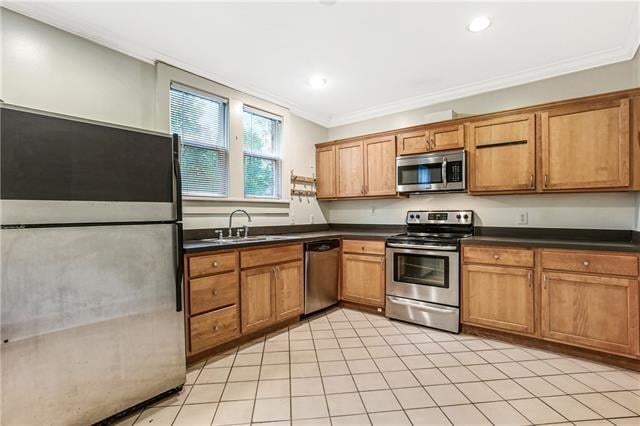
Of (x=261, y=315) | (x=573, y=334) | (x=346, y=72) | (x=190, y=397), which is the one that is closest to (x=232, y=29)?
(x=346, y=72)

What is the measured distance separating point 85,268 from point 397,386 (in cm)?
211

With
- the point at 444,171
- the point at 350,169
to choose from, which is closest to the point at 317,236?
the point at 350,169

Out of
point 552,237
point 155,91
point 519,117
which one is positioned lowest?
point 552,237

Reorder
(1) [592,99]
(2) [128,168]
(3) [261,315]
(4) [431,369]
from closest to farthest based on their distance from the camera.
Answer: (2) [128,168] → (4) [431,369] → (1) [592,99] → (3) [261,315]

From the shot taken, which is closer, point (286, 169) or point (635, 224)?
point (635, 224)

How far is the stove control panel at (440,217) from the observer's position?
356 centimetres

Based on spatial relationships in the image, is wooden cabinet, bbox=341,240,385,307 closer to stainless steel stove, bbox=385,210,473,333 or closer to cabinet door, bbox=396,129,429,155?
stainless steel stove, bbox=385,210,473,333

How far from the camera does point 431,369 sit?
2377 mm

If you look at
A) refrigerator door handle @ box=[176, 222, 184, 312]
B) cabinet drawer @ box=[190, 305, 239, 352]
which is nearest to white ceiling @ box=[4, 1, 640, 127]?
refrigerator door handle @ box=[176, 222, 184, 312]

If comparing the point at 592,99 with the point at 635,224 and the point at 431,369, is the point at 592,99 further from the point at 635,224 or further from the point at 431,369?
the point at 431,369

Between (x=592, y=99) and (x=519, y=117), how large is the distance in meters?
0.54

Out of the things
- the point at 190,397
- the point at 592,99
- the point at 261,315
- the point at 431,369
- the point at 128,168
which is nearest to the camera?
the point at 128,168

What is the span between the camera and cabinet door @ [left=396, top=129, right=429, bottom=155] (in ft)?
11.9

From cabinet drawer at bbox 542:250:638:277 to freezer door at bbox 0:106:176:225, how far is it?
306 centimetres
